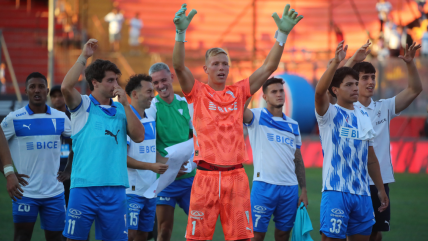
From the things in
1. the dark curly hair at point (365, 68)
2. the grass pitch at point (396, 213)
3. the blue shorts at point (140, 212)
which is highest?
the dark curly hair at point (365, 68)

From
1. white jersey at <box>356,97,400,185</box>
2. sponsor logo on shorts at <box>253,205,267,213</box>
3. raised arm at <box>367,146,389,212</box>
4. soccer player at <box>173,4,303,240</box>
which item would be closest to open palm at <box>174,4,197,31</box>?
soccer player at <box>173,4,303,240</box>

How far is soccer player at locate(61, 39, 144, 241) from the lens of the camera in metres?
4.59

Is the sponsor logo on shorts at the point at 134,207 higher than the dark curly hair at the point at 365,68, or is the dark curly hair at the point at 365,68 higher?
the dark curly hair at the point at 365,68

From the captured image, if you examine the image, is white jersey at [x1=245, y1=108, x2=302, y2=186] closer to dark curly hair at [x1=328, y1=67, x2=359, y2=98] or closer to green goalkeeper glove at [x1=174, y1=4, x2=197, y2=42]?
dark curly hair at [x1=328, y1=67, x2=359, y2=98]

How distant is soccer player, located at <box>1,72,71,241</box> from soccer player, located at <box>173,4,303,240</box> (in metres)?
2.22

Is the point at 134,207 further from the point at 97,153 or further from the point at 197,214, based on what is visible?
the point at 197,214

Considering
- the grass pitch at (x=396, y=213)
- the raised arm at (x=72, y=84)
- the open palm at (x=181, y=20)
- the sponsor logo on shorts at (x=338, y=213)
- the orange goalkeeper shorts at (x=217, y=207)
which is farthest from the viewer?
the grass pitch at (x=396, y=213)

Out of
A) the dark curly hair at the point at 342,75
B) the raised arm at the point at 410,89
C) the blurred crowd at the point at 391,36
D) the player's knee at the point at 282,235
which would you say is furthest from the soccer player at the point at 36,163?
the blurred crowd at the point at 391,36

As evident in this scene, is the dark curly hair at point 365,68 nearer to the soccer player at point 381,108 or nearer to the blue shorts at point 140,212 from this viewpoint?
the soccer player at point 381,108

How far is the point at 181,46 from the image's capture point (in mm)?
4242

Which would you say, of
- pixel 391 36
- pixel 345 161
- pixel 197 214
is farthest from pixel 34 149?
pixel 391 36

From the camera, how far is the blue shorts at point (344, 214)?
4.77 m

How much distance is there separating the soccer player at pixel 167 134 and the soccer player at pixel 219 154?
1.87 m

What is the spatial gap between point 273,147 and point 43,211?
289 cm
